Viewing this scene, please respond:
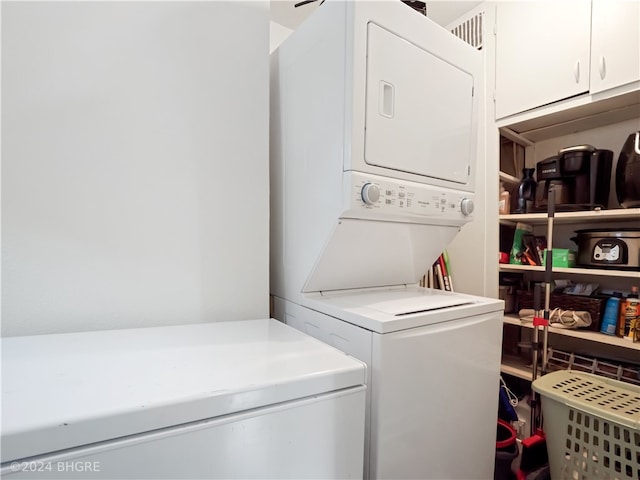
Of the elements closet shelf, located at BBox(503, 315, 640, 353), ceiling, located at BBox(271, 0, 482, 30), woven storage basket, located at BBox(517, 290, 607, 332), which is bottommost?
closet shelf, located at BBox(503, 315, 640, 353)

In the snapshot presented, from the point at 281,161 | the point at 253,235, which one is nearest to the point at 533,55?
the point at 281,161

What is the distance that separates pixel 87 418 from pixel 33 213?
0.87m

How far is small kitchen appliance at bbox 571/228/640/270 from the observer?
1.87 m

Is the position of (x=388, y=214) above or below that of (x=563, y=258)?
above

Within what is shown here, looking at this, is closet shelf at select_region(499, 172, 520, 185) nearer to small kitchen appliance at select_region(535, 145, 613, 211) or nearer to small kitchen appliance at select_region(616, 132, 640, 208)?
small kitchen appliance at select_region(535, 145, 613, 211)

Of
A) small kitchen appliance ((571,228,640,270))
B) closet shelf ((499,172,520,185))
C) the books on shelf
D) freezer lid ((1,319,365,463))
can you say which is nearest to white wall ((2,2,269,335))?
freezer lid ((1,319,365,463))

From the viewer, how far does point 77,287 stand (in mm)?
1199

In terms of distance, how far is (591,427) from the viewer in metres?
1.48

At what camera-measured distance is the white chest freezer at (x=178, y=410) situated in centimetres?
61

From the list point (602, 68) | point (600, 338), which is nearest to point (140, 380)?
point (600, 338)

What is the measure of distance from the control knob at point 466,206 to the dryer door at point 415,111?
3.8 inches

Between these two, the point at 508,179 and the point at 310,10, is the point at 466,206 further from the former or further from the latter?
the point at 310,10

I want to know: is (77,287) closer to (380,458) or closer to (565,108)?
(380,458)

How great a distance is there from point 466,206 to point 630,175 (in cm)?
111
